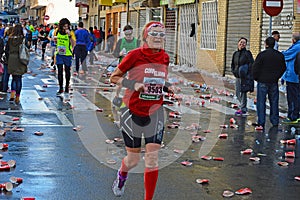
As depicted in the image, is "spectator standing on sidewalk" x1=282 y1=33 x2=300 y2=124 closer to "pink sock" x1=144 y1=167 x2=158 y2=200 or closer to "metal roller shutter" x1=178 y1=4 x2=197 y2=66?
"pink sock" x1=144 y1=167 x2=158 y2=200

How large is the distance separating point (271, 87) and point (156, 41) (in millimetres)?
6286

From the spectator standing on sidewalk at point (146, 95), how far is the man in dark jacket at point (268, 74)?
5.82 metres

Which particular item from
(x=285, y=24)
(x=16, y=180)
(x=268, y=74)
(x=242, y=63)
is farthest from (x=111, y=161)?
(x=285, y=24)

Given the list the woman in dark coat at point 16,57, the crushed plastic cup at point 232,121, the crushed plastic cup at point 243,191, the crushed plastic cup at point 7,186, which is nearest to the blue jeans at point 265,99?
the crushed plastic cup at point 232,121

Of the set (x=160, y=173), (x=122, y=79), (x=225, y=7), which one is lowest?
(x=160, y=173)

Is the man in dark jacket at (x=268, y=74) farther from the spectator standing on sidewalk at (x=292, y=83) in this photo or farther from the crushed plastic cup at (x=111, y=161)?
the crushed plastic cup at (x=111, y=161)

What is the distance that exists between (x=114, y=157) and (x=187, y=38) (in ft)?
72.7

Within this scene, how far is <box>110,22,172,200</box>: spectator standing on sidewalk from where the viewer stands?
19.3 feet

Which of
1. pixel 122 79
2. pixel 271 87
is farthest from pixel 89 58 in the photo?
pixel 122 79

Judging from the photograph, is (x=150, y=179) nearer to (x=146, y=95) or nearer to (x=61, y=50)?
(x=146, y=95)

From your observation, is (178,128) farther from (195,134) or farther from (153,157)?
(153,157)

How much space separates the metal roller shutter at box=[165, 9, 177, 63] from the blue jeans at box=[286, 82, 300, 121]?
1865 centimetres

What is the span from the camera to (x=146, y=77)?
5.95 metres

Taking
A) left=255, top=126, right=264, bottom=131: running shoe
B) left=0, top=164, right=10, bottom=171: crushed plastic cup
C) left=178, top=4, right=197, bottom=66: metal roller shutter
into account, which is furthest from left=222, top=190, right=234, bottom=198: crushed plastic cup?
left=178, top=4, right=197, bottom=66: metal roller shutter
